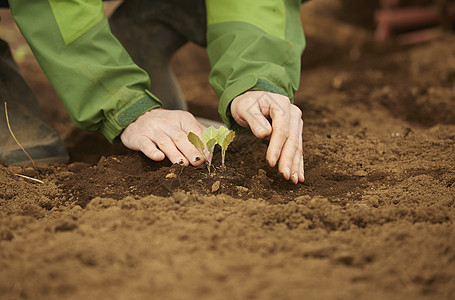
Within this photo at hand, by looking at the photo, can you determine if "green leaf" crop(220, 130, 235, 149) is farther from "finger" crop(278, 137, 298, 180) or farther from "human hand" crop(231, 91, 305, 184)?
"finger" crop(278, 137, 298, 180)

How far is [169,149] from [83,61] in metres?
0.48

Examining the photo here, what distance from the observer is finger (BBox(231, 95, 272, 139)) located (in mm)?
1372

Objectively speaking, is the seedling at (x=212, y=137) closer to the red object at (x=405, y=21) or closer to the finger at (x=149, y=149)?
the finger at (x=149, y=149)

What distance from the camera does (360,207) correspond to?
1277 millimetres

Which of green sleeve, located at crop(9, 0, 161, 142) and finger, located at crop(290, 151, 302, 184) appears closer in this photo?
finger, located at crop(290, 151, 302, 184)

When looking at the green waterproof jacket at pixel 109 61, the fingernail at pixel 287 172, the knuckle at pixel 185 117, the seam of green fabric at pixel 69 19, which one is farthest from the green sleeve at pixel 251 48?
the seam of green fabric at pixel 69 19

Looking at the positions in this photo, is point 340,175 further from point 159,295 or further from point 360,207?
point 159,295

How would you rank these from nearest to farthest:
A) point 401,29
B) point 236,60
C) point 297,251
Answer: point 297,251 < point 236,60 < point 401,29

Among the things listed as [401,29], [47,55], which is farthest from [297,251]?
[401,29]

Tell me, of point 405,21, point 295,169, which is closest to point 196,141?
point 295,169

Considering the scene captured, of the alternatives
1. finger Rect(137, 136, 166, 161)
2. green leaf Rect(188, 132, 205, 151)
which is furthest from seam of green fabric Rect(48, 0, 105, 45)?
green leaf Rect(188, 132, 205, 151)

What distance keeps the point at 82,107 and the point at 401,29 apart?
138 inches

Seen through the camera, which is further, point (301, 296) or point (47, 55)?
point (47, 55)

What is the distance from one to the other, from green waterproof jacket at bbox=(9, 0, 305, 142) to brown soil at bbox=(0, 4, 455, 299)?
0.72 ft
